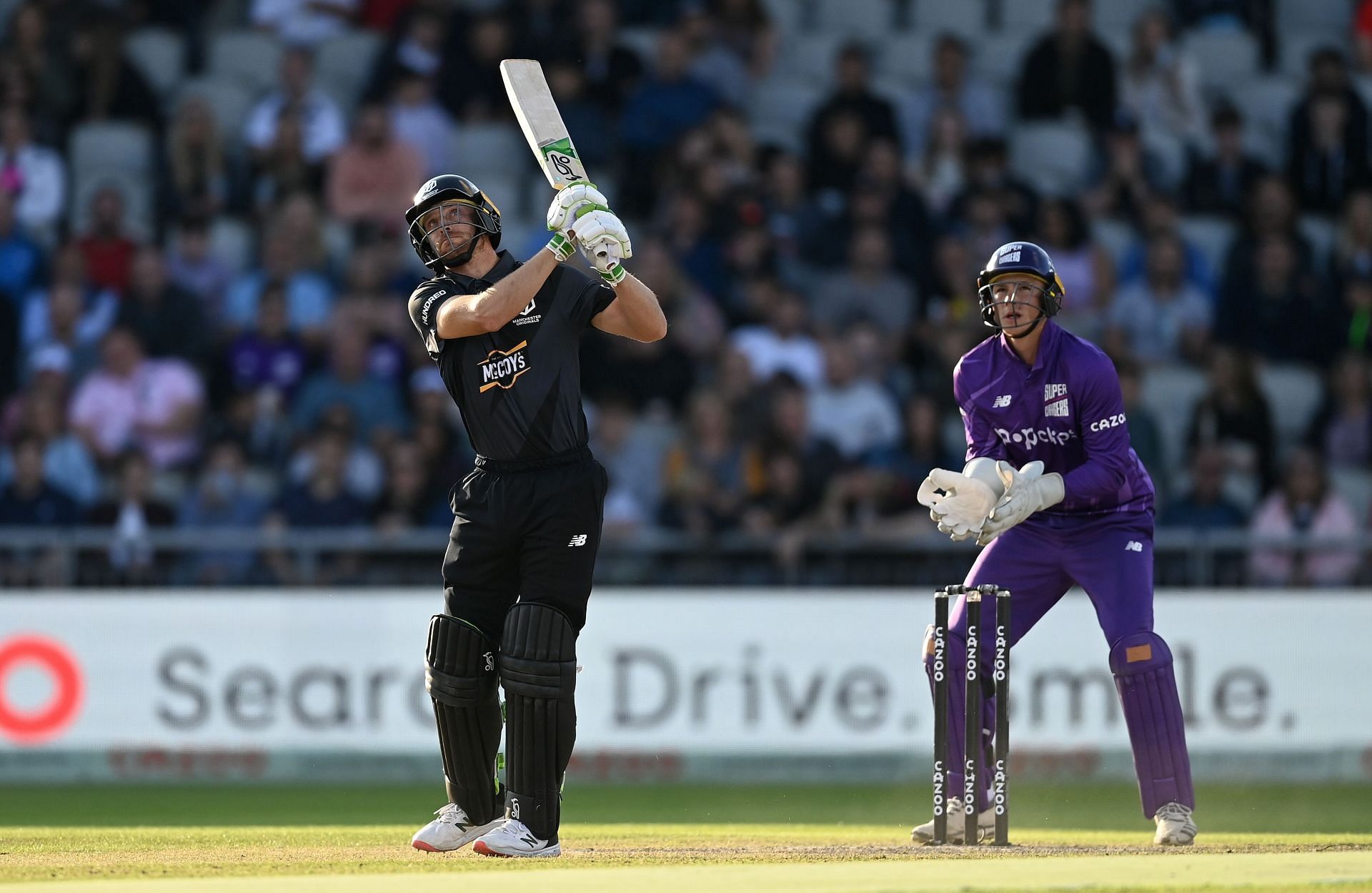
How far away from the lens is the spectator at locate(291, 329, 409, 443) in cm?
1438

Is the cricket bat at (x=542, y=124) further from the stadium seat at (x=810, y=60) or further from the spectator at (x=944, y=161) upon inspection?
the stadium seat at (x=810, y=60)

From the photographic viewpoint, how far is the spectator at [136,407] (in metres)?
14.3

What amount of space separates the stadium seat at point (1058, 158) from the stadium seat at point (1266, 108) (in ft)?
4.86

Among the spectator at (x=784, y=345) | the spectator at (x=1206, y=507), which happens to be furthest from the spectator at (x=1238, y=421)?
the spectator at (x=784, y=345)

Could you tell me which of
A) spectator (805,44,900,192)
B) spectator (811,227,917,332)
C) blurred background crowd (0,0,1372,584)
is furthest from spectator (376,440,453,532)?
spectator (805,44,900,192)

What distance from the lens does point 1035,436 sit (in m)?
8.28

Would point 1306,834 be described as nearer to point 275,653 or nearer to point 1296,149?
point 275,653

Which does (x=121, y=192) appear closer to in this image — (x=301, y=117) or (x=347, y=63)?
(x=301, y=117)

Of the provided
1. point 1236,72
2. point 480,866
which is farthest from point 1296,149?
point 480,866

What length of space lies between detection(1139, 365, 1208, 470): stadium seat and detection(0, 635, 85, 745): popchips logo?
7156 millimetres

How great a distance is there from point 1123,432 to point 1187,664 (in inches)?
189

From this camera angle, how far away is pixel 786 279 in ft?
51.3

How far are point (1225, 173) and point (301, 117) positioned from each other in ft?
22.9

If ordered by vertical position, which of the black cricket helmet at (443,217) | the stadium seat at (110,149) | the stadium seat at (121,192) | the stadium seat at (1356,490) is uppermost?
the stadium seat at (110,149)
